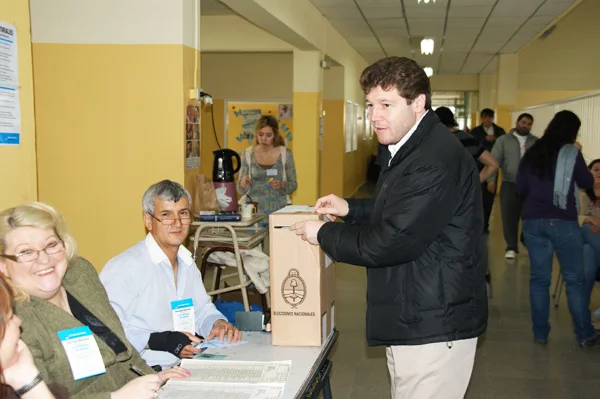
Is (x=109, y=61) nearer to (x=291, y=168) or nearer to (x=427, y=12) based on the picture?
(x=291, y=168)

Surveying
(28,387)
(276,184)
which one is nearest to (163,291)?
(28,387)

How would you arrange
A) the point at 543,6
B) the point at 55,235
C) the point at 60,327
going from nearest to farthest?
1. the point at 60,327
2. the point at 55,235
3. the point at 543,6

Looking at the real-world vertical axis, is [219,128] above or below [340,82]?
below

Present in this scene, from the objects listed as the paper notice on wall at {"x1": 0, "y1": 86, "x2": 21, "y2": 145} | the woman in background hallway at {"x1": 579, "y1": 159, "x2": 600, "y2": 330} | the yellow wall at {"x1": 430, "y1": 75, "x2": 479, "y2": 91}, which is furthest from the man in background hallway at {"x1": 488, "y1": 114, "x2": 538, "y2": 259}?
the yellow wall at {"x1": 430, "y1": 75, "x2": 479, "y2": 91}

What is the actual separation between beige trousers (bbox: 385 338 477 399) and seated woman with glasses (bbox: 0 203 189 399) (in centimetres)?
72

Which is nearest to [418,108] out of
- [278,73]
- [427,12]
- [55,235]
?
[55,235]

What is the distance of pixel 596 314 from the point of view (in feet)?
16.8

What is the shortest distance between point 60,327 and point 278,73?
10911mm

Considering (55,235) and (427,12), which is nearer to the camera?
(55,235)

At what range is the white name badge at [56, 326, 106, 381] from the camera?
1926 mm

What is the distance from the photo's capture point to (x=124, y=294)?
267 cm

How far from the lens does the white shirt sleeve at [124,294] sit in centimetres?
266

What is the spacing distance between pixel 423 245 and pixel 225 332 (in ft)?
3.12

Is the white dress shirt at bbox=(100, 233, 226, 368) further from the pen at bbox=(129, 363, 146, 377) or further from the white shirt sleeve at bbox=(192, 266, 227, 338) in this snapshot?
the pen at bbox=(129, 363, 146, 377)
